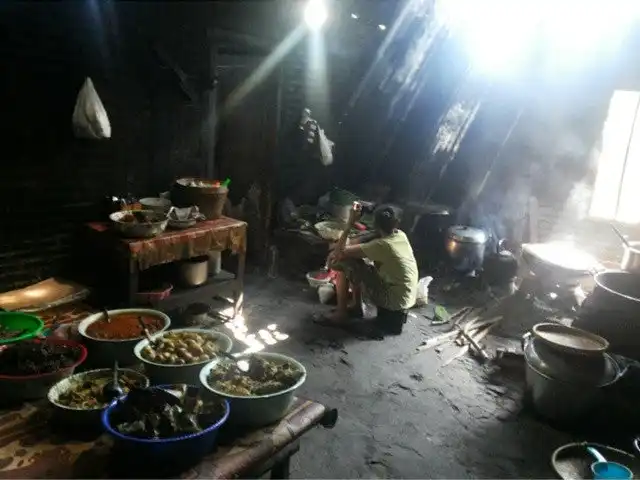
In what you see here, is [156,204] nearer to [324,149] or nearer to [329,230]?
[329,230]

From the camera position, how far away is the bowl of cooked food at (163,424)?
2613 millimetres

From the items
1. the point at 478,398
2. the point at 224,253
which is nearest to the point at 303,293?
the point at 224,253

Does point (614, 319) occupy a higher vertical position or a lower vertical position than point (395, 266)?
lower

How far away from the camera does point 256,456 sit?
2.91m

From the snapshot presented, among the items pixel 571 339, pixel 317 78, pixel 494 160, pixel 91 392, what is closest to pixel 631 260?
pixel 571 339

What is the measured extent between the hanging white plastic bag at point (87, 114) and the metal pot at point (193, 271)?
1.83m

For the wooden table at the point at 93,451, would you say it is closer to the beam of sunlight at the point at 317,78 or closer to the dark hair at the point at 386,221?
the dark hair at the point at 386,221

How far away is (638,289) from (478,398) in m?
2.49

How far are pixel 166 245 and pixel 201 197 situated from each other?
0.95 m

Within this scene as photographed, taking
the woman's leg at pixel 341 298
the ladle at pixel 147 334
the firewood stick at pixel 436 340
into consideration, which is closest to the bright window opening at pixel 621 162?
the firewood stick at pixel 436 340

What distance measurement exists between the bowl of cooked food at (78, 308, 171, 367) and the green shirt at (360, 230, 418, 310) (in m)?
3.23

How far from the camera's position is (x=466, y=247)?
8992mm

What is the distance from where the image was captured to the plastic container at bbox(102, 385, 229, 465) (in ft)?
8.49

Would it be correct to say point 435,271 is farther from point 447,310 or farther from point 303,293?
point 303,293
